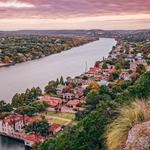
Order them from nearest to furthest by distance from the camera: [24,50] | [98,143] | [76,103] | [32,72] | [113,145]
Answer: [113,145]
[98,143]
[76,103]
[32,72]
[24,50]

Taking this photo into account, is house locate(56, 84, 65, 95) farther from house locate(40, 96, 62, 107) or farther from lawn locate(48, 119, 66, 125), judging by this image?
lawn locate(48, 119, 66, 125)

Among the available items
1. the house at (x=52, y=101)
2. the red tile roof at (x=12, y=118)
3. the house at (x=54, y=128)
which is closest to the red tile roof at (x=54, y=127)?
the house at (x=54, y=128)

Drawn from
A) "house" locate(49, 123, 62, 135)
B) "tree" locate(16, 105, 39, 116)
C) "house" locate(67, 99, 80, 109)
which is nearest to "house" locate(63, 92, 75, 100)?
"house" locate(67, 99, 80, 109)

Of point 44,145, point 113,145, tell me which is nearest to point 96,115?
point 44,145

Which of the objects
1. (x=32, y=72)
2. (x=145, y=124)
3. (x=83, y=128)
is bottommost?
(x=32, y=72)

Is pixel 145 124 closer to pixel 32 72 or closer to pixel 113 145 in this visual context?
pixel 113 145

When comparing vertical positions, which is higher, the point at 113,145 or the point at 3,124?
the point at 113,145

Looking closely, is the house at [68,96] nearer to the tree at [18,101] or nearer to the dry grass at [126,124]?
the tree at [18,101]

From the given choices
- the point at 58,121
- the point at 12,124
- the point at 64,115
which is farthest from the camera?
the point at 64,115

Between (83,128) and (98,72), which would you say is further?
(98,72)

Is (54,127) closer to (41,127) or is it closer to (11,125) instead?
(41,127)

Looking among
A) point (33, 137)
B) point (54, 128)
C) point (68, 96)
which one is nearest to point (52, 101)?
point (68, 96)
